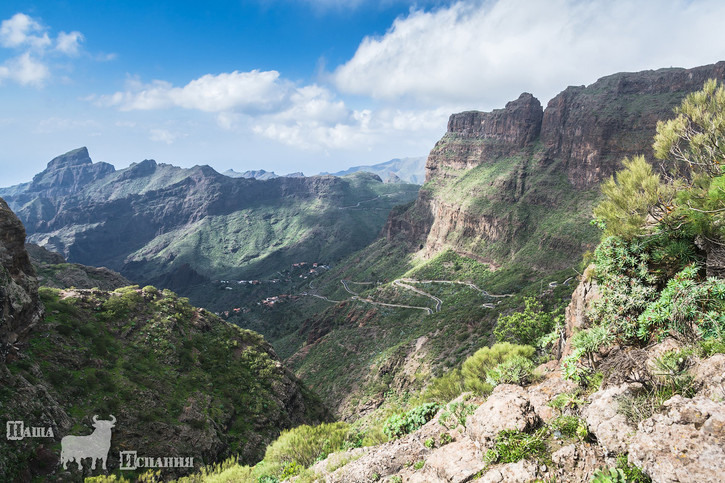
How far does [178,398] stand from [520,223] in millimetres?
84288

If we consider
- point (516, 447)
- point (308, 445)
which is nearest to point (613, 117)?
point (516, 447)

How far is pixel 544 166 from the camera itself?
93.2m

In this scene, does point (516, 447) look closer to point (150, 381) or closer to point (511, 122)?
point (150, 381)

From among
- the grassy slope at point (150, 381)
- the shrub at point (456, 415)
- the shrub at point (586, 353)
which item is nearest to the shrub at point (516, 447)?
the shrub at point (456, 415)

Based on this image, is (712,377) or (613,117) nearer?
(712,377)

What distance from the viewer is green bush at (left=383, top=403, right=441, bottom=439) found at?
12.4m

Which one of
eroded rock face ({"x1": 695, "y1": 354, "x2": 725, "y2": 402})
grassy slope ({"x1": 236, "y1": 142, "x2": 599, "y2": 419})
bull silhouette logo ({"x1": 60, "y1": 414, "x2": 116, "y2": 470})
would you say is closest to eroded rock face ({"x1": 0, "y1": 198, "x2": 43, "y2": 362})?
bull silhouette logo ({"x1": 60, "y1": 414, "x2": 116, "y2": 470})

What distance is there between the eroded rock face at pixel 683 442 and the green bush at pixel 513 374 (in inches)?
208

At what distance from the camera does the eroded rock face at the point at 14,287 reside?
66.7 feet

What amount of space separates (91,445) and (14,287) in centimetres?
1302

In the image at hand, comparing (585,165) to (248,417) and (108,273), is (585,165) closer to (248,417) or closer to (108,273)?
(248,417)

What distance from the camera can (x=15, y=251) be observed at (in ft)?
78.6

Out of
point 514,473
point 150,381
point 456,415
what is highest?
point 514,473

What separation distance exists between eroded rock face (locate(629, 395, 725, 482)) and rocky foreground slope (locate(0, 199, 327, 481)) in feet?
79.0
